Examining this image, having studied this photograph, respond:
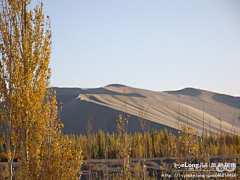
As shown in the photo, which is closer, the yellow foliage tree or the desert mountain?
the yellow foliage tree

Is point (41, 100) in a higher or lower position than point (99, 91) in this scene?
lower

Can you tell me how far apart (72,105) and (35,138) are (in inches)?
1734

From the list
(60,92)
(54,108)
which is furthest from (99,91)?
(54,108)

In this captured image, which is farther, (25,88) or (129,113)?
(129,113)

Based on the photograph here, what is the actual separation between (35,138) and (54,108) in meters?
0.94

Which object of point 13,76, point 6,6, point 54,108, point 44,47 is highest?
point 6,6

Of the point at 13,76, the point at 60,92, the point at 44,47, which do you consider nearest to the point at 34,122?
the point at 13,76

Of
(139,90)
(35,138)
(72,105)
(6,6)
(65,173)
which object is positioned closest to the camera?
(65,173)

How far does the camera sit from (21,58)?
7.46 metres

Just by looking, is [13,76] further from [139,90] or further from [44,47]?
[139,90]

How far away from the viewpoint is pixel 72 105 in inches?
1999

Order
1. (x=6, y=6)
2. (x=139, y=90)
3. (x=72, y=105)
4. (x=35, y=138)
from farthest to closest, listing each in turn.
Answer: (x=139, y=90) → (x=72, y=105) → (x=6, y=6) → (x=35, y=138)

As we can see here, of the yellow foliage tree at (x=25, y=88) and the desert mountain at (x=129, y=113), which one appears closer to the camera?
the yellow foliage tree at (x=25, y=88)

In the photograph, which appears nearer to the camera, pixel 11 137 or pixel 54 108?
pixel 11 137
